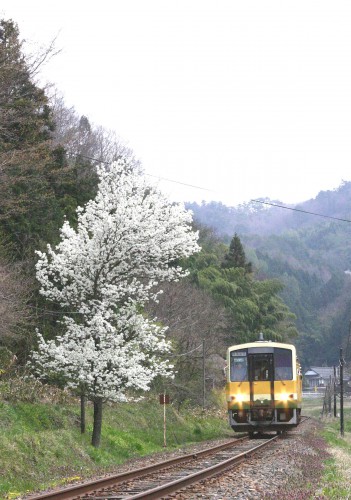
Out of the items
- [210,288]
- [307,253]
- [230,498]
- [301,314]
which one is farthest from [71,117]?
[307,253]

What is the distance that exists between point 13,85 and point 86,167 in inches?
932

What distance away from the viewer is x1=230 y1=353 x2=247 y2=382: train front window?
25797mm

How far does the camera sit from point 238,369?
25891 mm

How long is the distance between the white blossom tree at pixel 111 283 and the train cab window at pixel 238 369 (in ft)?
17.8

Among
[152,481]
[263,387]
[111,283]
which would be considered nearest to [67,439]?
[111,283]

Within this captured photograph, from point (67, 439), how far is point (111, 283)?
4596 millimetres

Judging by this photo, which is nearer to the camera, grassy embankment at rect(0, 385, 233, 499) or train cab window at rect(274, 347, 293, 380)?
grassy embankment at rect(0, 385, 233, 499)

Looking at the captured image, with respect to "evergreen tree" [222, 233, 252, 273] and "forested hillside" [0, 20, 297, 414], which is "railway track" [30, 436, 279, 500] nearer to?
"forested hillside" [0, 20, 297, 414]

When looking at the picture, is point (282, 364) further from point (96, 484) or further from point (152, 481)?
point (96, 484)

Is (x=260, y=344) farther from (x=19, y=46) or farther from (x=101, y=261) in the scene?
(x=19, y=46)

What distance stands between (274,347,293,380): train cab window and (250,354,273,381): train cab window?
20 cm

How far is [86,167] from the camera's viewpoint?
142 ft

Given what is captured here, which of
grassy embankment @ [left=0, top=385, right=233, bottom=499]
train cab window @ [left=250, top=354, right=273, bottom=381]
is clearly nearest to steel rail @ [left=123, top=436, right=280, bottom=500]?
grassy embankment @ [left=0, top=385, right=233, bottom=499]

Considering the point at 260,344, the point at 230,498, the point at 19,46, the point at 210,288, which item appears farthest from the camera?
the point at 210,288
